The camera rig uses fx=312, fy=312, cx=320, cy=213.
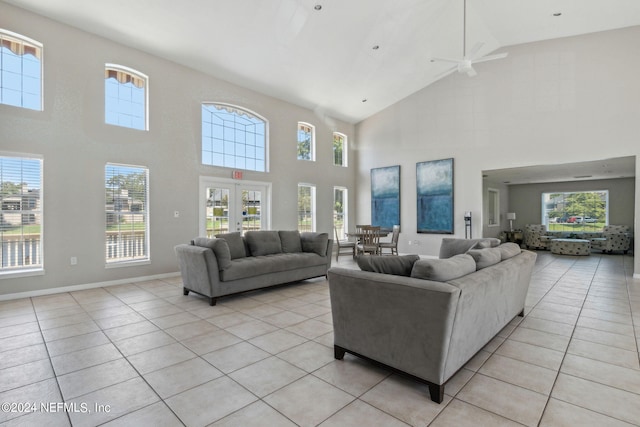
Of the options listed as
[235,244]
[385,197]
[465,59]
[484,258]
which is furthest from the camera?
[385,197]

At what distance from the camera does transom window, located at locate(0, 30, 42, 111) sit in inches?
172

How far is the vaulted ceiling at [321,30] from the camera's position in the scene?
4.61 meters

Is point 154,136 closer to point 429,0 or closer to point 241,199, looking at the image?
point 241,199

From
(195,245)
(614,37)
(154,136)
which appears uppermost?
(614,37)

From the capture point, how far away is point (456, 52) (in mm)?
6961

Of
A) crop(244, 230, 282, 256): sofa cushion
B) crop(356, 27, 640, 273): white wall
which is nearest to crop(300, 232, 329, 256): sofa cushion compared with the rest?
crop(244, 230, 282, 256): sofa cushion

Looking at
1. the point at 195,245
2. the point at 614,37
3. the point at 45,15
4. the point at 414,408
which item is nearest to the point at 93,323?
the point at 195,245

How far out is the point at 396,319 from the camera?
2146mm

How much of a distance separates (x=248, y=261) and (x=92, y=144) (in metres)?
3.21

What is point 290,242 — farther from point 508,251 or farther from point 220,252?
point 508,251

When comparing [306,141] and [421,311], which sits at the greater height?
[306,141]

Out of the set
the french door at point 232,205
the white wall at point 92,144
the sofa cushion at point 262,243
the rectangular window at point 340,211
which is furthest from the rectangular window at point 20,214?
the rectangular window at point 340,211

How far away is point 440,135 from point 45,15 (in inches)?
312

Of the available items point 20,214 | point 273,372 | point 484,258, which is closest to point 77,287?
point 20,214
